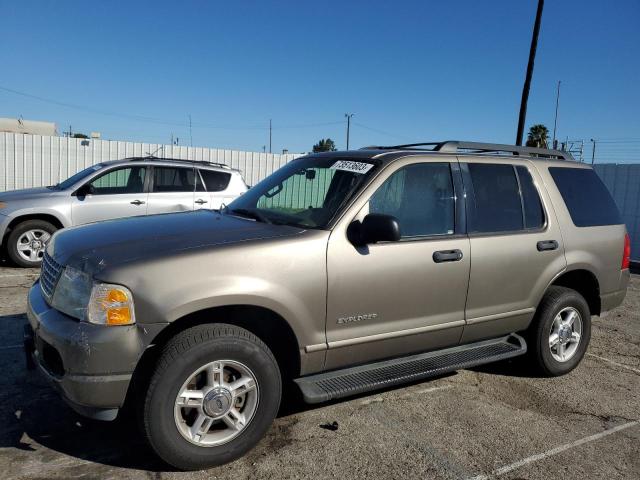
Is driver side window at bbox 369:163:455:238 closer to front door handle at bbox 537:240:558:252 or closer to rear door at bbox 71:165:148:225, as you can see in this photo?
front door handle at bbox 537:240:558:252

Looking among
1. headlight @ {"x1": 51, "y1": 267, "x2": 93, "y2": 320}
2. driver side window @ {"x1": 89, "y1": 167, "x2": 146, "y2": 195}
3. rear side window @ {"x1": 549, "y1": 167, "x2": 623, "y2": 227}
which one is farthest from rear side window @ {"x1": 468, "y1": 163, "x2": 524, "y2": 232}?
driver side window @ {"x1": 89, "y1": 167, "x2": 146, "y2": 195}

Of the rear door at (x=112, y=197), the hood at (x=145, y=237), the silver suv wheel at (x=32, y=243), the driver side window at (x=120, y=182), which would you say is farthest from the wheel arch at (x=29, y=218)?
the hood at (x=145, y=237)

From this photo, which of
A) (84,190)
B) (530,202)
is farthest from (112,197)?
(530,202)

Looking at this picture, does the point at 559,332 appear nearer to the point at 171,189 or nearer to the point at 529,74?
the point at 171,189

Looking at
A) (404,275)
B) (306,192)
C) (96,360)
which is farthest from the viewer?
(306,192)

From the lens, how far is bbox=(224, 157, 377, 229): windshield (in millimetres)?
3631

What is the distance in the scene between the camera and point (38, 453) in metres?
3.07

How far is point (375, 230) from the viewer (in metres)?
3.31

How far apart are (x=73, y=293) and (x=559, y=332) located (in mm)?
3942

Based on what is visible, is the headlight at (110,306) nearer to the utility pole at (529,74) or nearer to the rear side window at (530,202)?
the rear side window at (530,202)

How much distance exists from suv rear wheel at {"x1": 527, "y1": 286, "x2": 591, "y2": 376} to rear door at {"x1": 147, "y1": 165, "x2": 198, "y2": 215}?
6070mm

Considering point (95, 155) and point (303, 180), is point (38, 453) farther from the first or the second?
point (95, 155)

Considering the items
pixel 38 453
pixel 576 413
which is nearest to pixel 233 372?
pixel 38 453

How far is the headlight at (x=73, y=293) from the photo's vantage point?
9.18 feet
